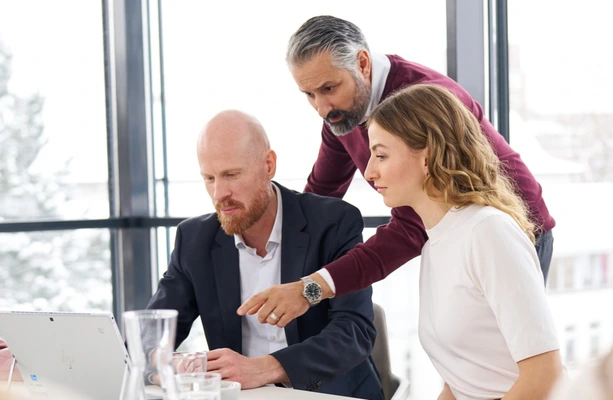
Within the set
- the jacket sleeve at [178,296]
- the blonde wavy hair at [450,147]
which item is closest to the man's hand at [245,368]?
the jacket sleeve at [178,296]

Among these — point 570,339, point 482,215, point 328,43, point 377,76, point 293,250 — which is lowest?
point 570,339

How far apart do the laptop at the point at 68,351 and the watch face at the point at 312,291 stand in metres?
0.64

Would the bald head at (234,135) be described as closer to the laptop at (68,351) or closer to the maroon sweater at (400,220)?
the maroon sweater at (400,220)

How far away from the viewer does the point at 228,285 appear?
89.3 inches

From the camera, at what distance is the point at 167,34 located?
14.2 ft

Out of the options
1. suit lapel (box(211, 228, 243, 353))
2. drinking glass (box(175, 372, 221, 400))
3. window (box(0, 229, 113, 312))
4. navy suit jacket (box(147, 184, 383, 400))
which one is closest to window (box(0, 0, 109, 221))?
window (box(0, 229, 113, 312))

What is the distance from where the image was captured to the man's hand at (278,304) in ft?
6.35

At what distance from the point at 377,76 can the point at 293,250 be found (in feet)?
2.11

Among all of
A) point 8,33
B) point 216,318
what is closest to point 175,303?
point 216,318

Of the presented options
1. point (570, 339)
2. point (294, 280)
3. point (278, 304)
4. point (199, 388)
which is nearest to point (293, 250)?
point (294, 280)

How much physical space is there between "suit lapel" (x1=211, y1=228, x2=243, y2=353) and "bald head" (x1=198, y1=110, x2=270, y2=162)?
0.28 meters

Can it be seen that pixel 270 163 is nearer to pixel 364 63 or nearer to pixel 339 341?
pixel 364 63

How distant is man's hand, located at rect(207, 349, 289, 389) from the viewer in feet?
5.87

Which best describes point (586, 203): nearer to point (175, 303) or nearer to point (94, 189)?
point (175, 303)
